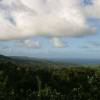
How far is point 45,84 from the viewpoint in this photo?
69.4 ft

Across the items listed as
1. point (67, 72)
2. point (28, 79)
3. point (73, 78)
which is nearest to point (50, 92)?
point (28, 79)

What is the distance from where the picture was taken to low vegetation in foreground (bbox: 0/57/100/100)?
1977 cm

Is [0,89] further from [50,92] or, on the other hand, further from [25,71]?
[25,71]

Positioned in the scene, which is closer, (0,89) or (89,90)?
→ (0,89)

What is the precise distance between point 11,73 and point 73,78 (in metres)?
4.67

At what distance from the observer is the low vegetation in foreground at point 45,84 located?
64.8 feet

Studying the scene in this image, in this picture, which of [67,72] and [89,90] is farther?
[67,72]

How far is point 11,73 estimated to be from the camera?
22.3 metres

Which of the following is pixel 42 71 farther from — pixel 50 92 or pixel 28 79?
pixel 50 92

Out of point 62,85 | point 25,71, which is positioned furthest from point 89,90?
point 25,71

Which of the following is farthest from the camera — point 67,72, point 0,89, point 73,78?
point 67,72

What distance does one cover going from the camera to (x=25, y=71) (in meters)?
23.8

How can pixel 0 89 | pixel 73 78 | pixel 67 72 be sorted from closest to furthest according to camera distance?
pixel 0 89, pixel 73 78, pixel 67 72

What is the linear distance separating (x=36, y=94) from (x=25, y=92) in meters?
0.74
